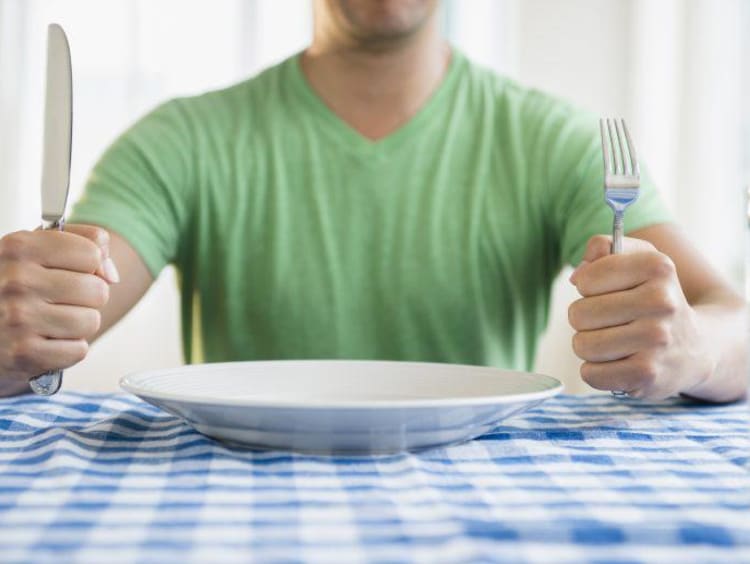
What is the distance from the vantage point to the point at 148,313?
3.05 meters

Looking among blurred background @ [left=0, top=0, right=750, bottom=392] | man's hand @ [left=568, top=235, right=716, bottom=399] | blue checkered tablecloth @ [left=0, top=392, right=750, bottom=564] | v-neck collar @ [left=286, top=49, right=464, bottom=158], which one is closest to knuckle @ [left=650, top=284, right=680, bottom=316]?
man's hand @ [left=568, top=235, right=716, bottom=399]

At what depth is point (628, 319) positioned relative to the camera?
823 mm

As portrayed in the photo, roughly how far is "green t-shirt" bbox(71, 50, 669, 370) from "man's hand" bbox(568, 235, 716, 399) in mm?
528

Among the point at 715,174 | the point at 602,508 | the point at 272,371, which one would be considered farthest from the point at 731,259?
the point at 602,508

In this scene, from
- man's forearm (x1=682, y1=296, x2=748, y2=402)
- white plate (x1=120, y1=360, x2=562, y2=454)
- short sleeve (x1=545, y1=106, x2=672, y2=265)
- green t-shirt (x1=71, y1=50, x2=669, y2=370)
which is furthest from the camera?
green t-shirt (x1=71, y1=50, x2=669, y2=370)

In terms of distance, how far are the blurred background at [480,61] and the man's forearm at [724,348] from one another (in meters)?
1.98

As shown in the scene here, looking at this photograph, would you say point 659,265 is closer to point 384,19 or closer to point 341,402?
point 341,402

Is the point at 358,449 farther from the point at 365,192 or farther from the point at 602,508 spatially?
the point at 365,192

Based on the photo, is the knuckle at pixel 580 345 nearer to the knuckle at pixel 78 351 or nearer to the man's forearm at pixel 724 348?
the man's forearm at pixel 724 348

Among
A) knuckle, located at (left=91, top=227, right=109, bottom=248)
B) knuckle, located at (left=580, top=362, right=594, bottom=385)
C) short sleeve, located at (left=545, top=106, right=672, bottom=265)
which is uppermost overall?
short sleeve, located at (left=545, top=106, right=672, bottom=265)

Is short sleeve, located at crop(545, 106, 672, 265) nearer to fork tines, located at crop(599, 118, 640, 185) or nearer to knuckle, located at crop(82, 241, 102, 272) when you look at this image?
fork tines, located at crop(599, 118, 640, 185)

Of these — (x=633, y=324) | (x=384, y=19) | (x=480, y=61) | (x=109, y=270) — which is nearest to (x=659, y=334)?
(x=633, y=324)

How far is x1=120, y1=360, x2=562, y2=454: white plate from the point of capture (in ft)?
1.99

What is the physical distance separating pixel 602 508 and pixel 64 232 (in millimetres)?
534
